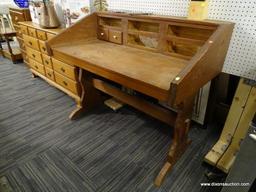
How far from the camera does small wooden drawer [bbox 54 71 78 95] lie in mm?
2199

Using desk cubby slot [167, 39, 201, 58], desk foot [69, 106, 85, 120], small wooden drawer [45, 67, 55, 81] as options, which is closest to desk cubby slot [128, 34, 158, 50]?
desk cubby slot [167, 39, 201, 58]

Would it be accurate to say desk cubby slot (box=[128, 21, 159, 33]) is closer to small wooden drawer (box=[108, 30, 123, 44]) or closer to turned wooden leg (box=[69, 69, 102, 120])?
small wooden drawer (box=[108, 30, 123, 44])

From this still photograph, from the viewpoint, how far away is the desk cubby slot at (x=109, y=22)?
1831 mm

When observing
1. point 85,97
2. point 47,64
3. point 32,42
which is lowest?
point 85,97

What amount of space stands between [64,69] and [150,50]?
113cm

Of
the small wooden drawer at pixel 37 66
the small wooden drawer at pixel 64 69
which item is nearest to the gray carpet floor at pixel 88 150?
the small wooden drawer at pixel 64 69

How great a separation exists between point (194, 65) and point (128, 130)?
3.85 feet

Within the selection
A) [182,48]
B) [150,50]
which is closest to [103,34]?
[150,50]

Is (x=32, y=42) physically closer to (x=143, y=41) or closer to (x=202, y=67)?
(x=143, y=41)

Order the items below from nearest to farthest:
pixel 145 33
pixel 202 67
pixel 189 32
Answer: pixel 202 67 → pixel 189 32 → pixel 145 33

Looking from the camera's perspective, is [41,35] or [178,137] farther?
[41,35]

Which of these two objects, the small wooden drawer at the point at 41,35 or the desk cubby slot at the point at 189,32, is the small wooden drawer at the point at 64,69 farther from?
the desk cubby slot at the point at 189,32

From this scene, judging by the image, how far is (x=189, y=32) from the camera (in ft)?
4.68

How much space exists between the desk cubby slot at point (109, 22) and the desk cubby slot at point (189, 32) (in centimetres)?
57
